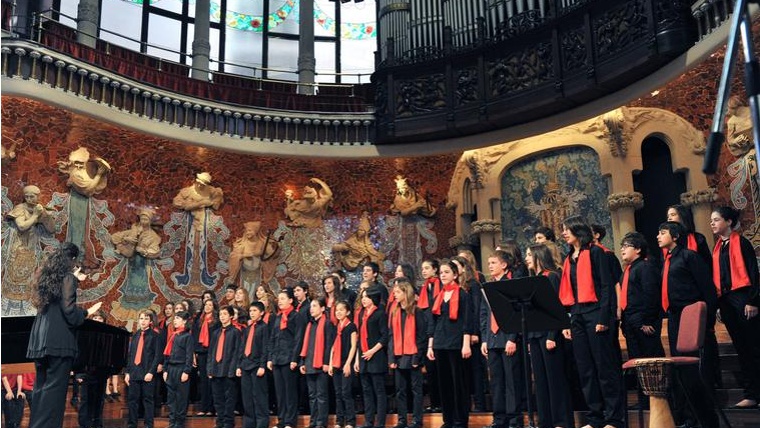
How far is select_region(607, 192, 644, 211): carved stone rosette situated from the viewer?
9344 mm

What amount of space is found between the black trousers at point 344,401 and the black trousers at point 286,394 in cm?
45

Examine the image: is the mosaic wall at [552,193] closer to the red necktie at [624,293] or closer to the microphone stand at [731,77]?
the red necktie at [624,293]

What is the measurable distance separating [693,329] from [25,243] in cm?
800

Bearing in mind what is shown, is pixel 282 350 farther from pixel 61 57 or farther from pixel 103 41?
pixel 103 41

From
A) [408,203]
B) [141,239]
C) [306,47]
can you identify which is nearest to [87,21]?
[141,239]

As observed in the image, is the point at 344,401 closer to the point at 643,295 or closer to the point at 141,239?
the point at 643,295

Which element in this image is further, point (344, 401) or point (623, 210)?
point (623, 210)

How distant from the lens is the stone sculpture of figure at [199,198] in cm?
1121

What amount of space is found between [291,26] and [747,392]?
10615mm

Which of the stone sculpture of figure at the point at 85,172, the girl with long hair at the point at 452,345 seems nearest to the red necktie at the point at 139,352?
the stone sculpture of figure at the point at 85,172

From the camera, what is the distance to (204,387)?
855 centimetres

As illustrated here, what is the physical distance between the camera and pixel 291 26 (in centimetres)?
1381

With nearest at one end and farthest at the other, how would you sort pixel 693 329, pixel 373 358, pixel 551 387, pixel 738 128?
pixel 693 329, pixel 551 387, pixel 373 358, pixel 738 128

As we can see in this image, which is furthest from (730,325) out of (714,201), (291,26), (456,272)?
(291,26)
